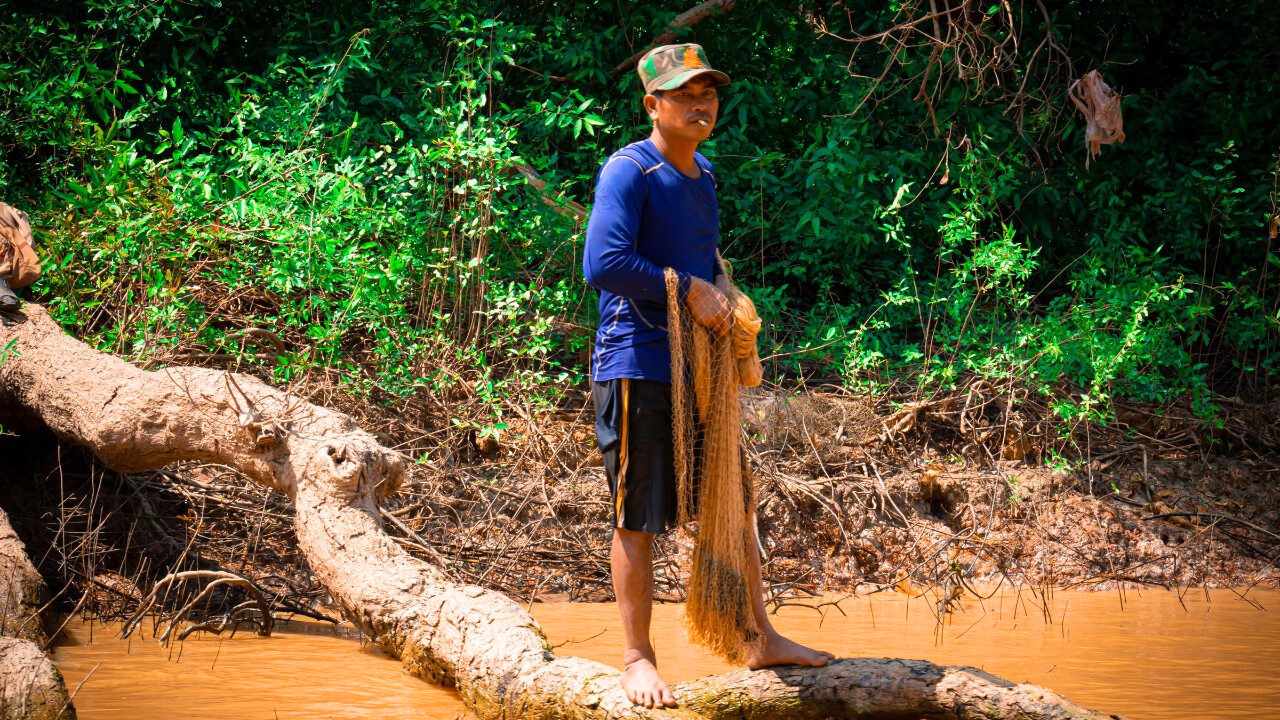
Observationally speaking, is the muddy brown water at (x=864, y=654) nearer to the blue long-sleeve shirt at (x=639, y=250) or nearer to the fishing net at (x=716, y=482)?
the fishing net at (x=716, y=482)

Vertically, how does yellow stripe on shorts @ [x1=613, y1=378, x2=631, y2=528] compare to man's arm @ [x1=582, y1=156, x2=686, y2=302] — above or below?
below

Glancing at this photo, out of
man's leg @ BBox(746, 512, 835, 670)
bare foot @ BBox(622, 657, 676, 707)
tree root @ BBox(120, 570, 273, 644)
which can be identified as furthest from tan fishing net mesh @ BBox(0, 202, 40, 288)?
man's leg @ BBox(746, 512, 835, 670)

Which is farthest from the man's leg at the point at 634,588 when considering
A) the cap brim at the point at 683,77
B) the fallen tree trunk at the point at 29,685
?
the fallen tree trunk at the point at 29,685

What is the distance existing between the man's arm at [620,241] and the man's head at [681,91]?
7.5 inches

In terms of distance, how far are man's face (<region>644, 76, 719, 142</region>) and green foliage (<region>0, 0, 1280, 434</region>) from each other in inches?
124

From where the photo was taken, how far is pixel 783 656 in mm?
3322

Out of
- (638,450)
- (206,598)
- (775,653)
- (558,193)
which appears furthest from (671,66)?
(558,193)

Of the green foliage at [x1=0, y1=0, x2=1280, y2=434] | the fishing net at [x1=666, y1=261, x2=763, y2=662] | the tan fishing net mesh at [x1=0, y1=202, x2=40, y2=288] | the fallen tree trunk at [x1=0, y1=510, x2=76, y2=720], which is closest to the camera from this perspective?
the fallen tree trunk at [x1=0, y1=510, x2=76, y2=720]

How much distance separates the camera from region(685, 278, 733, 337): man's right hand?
3.33 meters

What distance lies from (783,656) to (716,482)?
1.70ft

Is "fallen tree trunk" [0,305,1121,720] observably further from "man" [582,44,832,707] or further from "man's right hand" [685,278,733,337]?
"man's right hand" [685,278,733,337]

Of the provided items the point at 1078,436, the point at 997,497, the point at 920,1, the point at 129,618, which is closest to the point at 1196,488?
the point at 1078,436

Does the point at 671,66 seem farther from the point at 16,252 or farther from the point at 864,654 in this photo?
the point at 16,252

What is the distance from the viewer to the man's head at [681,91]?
3.37m
